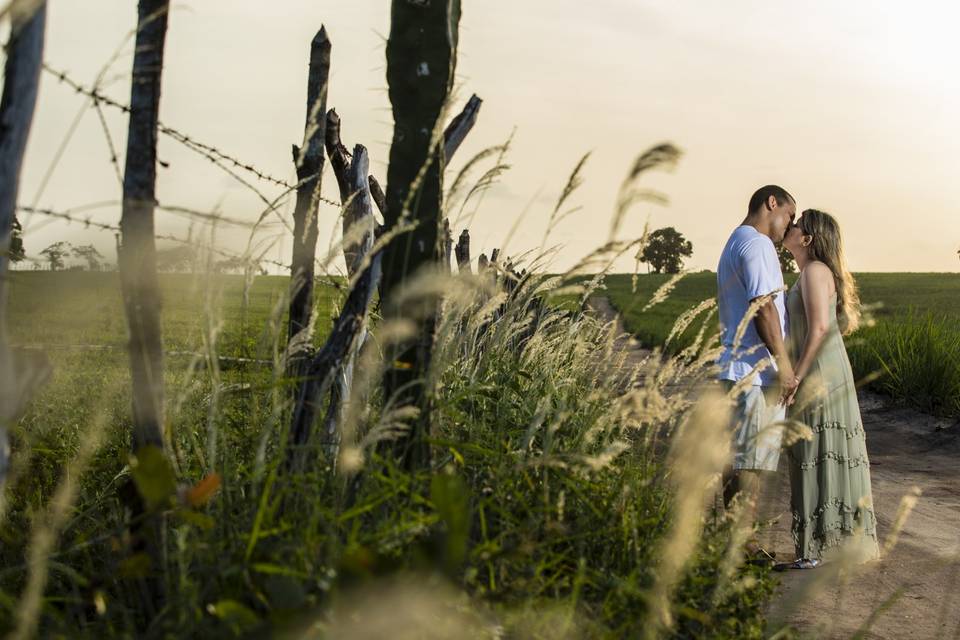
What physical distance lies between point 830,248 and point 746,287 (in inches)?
29.0

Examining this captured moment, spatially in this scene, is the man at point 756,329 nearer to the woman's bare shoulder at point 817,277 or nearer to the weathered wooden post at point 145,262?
the woman's bare shoulder at point 817,277

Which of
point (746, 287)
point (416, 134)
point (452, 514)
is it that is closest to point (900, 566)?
point (746, 287)

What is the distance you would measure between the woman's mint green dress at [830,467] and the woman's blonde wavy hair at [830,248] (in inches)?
4.6

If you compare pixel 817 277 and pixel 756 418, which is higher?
pixel 817 277

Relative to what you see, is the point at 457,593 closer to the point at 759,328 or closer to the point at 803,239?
the point at 759,328

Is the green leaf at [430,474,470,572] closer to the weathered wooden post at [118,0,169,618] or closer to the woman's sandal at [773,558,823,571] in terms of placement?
the weathered wooden post at [118,0,169,618]

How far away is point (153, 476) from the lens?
204 cm

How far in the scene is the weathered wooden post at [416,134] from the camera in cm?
320

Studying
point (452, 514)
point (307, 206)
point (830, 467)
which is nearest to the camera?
point (452, 514)

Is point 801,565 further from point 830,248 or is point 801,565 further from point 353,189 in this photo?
point 353,189

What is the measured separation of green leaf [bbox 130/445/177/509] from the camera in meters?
2.03

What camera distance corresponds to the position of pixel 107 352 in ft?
36.4

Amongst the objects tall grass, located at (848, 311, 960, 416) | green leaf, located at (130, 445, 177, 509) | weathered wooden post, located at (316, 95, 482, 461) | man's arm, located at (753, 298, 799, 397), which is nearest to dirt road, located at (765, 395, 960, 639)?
tall grass, located at (848, 311, 960, 416)

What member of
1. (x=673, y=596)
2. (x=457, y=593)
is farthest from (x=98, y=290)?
(x=673, y=596)
